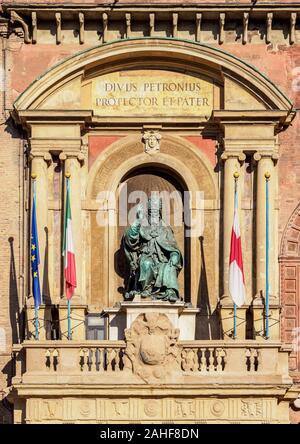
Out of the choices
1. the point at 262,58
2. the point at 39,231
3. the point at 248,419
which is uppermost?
the point at 262,58

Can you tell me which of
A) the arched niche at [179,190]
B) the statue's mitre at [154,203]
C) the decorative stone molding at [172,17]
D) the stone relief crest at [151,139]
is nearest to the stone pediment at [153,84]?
the stone relief crest at [151,139]

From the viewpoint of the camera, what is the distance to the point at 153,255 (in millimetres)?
53719

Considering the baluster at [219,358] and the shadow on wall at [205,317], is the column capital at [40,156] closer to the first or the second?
the shadow on wall at [205,317]

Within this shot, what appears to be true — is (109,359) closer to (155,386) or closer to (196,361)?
(155,386)

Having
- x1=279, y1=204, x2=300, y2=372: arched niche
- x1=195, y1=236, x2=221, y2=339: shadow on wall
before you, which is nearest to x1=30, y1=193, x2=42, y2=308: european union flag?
x1=195, y1=236, x2=221, y2=339: shadow on wall

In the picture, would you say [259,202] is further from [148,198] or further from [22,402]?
[22,402]

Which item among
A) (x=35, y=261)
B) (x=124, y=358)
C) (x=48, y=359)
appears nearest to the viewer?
(x=124, y=358)

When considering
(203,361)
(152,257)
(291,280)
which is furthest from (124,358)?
(291,280)

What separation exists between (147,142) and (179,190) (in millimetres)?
1170

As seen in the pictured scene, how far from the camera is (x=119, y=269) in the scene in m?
54.6

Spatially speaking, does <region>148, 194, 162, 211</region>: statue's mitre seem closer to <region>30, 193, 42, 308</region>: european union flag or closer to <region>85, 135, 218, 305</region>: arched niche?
<region>85, 135, 218, 305</region>: arched niche

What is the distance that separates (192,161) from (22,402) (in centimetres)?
606

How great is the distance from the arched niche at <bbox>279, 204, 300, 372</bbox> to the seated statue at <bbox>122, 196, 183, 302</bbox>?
207 centimetres

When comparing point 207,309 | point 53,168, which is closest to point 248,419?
point 207,309
